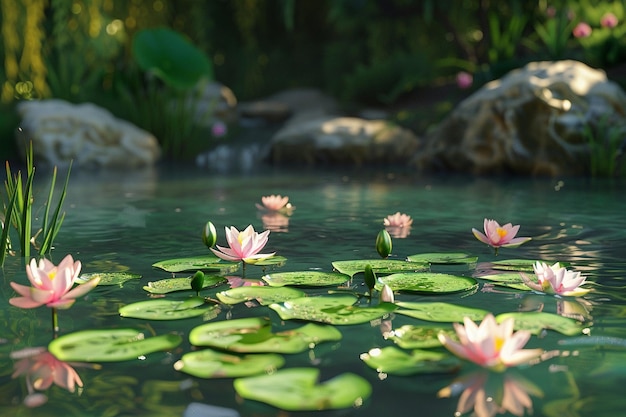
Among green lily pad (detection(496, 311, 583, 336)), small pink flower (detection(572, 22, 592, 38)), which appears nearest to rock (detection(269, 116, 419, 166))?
small pink flower (detection(572, 22, 592, 38))

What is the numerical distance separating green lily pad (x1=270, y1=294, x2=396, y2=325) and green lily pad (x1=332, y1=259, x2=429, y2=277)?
0.36m

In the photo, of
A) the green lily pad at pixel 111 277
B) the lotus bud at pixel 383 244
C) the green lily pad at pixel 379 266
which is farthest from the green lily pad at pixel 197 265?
the lotus bud at pixel 383 244

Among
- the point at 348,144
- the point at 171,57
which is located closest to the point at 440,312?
the point at 348,144

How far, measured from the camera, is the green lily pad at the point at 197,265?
238 cm

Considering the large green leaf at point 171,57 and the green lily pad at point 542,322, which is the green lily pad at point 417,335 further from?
the large green leaf at point 171,57

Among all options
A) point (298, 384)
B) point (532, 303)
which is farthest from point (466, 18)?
point (298, 384)

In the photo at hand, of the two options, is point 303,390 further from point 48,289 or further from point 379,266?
point 379,266

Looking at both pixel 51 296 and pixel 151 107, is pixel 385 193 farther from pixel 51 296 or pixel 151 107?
pixel 151 107

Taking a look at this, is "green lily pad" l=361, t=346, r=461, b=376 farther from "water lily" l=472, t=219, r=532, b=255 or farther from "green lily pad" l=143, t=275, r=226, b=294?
"water lily" l=472, t=219, r=532, b=255

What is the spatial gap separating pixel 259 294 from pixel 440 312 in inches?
18.1

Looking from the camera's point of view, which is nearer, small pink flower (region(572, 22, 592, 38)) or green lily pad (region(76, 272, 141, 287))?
green lily pad (region(76, 272, 141, 287))

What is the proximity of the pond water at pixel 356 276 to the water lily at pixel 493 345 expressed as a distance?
0.17 ft

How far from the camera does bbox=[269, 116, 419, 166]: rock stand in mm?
8258

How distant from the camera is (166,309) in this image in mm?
1855
